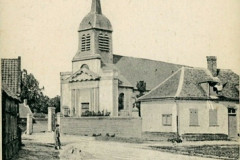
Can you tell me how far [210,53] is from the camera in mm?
16500

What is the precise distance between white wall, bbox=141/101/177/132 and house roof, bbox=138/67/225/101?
0.39 m

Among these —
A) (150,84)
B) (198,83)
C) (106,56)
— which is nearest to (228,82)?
(198,83)

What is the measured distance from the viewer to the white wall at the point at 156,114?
2216 cm

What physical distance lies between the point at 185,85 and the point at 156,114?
202 centimetres

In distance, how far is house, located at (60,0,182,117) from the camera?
2811 centimetres

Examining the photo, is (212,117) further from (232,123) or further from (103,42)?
(103,42)

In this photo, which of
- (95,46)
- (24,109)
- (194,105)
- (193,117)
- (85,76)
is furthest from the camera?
(95,46)

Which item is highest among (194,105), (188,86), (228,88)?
(188,86)

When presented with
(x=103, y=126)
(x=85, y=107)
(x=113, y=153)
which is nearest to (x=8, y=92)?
(x=113, y=153)

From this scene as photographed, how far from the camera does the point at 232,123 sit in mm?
20047

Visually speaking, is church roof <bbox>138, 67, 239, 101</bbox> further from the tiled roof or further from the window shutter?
the tiled roof

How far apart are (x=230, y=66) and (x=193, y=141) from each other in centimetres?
568

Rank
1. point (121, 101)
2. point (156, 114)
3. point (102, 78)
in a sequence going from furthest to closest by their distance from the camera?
point (121, 101) → point (102, 78) → point (156, 114)

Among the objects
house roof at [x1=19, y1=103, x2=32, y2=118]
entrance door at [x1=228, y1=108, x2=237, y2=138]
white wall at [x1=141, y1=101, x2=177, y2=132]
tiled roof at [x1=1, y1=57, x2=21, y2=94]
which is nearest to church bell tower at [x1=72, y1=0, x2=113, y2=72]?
house roof at [x1=19, y1=103, x2=32, y2=118]
